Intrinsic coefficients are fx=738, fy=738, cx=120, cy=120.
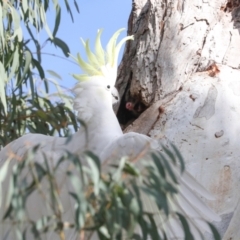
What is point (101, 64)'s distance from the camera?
102 inches

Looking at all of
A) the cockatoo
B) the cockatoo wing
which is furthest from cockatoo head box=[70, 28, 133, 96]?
the cockatoo wing

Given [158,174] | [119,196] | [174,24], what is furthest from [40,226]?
[174,24]

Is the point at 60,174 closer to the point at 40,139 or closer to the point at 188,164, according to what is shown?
the point at 40,139

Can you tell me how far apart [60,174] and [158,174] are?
2.75 feet

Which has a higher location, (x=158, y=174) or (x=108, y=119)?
(x=158, y=174)

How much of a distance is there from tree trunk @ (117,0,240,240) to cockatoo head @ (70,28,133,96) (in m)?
0.18

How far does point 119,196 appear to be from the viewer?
157 centimetres

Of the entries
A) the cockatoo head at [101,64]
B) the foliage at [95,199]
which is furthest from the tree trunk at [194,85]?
the foliage at [95,199]

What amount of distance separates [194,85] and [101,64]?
1.15ft

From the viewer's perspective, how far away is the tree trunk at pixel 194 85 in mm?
2494

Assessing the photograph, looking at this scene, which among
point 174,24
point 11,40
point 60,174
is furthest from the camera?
point 11,40

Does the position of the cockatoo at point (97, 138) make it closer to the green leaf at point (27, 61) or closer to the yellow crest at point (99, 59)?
the yellow crest at point (99, 59)

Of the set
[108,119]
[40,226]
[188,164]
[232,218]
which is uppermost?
[40,226]

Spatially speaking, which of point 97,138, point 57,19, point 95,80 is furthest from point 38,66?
Answer: point 97,138
